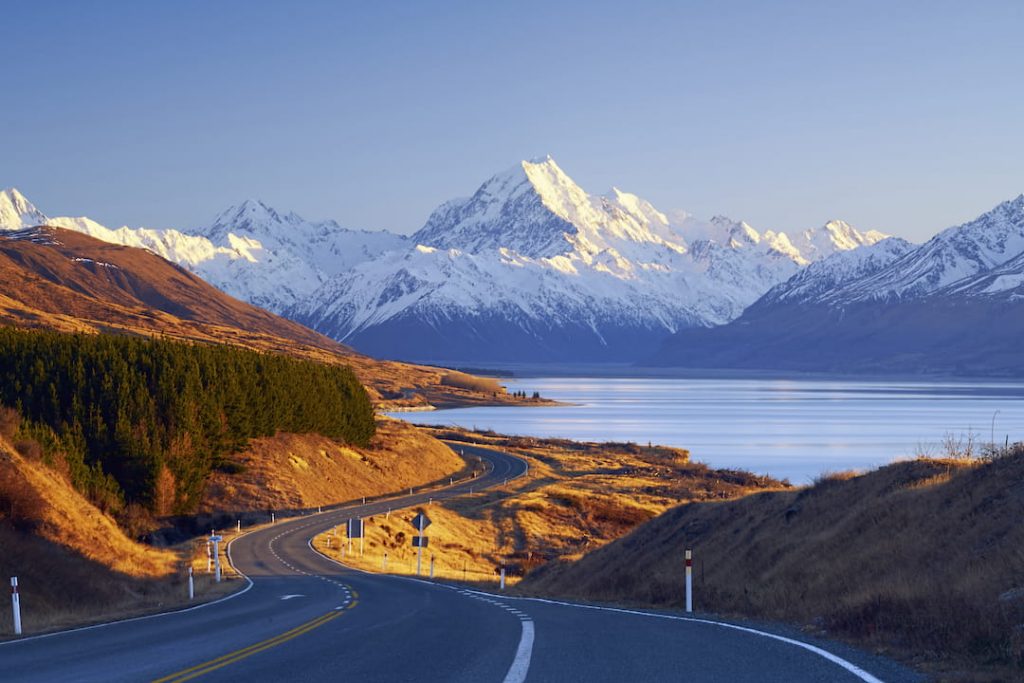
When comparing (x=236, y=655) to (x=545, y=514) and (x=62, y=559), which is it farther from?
(x=545, y=514)

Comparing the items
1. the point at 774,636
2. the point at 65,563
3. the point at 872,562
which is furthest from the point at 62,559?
the point at 774,636

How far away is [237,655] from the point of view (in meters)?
16.3

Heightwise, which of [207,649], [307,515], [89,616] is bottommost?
[307,515]

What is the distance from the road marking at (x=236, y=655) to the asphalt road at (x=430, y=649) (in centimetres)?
3

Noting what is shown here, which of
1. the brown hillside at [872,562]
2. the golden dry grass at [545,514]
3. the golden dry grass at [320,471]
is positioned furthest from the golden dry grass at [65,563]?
the golden dry grass at [320,471]

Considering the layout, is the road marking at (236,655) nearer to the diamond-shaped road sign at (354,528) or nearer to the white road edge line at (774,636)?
the white road edge line at (774,636)

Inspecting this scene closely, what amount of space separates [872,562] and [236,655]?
493 inches

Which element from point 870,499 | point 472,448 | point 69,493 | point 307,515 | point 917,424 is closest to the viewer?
point 870,499

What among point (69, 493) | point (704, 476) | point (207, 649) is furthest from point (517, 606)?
point (704, 476)

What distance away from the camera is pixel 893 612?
17.4m

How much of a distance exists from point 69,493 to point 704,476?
67.5 metres

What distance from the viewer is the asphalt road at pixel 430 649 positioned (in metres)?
14.0

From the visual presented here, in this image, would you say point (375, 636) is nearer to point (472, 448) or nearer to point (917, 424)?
point (472, 448)

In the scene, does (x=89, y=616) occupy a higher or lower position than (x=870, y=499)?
lower
